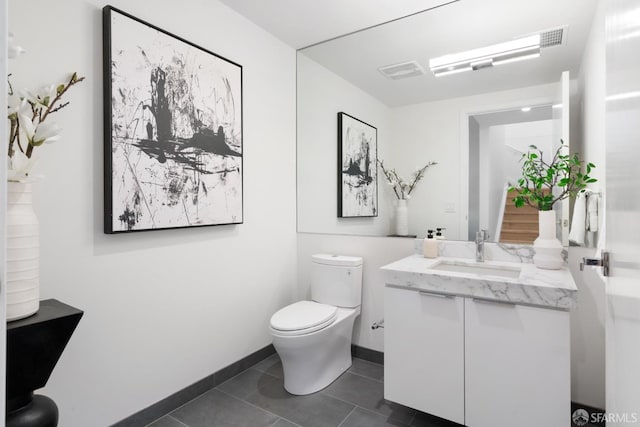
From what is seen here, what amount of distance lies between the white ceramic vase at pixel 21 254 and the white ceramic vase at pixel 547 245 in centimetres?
225

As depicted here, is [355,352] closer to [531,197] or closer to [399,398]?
[399,398]

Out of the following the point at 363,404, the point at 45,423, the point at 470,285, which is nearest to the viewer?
the point at 45,423

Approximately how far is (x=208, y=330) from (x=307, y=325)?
2.09 ft

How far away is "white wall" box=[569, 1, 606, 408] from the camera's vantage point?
68.9 inches

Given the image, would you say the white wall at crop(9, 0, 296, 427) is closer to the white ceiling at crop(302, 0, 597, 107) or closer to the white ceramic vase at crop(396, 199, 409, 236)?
the white ceiling at crop(302, 0, 597, 107)

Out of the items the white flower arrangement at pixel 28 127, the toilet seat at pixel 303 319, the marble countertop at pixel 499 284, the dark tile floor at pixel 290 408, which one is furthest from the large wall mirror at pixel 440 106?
the white flower arrangement at pixel 28 127

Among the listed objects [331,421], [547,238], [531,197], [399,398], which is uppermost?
[531,197]

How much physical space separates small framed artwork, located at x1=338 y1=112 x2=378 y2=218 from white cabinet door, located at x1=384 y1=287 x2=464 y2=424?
0.92 metres

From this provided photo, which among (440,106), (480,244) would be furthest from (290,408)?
(440,106)

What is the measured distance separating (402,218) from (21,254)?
201cm

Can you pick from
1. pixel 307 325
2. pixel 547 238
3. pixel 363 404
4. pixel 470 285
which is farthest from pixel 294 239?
pixel 547 238

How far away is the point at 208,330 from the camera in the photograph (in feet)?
6.93

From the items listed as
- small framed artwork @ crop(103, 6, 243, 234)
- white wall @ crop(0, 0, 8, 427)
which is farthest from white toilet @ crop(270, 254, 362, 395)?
white wall @ crop(0, 0, 8, 427)

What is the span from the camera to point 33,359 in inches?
44.1
